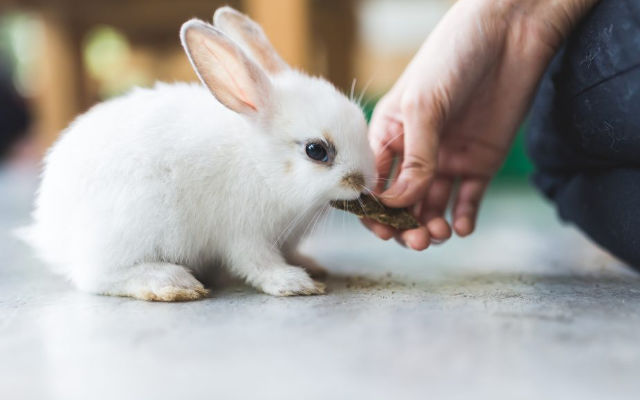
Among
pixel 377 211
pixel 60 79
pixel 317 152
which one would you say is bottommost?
pixel 60 79

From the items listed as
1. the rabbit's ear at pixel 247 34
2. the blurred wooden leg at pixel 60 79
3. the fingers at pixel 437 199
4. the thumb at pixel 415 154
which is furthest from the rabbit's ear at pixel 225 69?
the blurred wooden leg at pixel 60 79

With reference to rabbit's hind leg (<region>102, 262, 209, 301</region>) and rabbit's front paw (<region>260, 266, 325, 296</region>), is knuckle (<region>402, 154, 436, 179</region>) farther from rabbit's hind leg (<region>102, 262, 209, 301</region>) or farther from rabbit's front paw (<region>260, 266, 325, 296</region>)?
rabbit's hind leg (<region>102, 262, 209, 301</region>)

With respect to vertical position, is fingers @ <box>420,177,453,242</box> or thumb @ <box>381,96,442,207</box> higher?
thumb @ <box>381,96,442,207</box>

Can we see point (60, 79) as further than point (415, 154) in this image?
Yes

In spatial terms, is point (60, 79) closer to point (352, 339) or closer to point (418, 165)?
point (418, 165)

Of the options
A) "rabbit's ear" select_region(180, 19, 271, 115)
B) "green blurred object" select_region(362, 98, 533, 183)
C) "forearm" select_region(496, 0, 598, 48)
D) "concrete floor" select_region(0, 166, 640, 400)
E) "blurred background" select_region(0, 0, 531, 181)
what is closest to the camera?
"concrete floor" select_region(0, 166, 640, 400)

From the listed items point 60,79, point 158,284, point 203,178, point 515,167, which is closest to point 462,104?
point 203,178

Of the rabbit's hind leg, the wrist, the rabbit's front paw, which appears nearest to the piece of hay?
the rabbit's front paw
